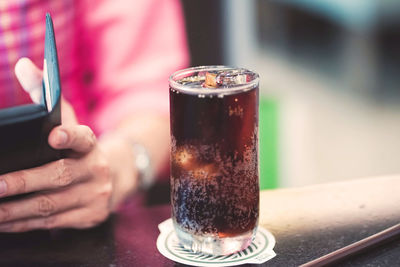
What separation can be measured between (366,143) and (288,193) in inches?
135

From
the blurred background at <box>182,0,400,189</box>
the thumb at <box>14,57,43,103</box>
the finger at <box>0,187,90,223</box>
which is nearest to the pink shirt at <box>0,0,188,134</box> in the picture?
the thumb at <box>14,57,43,103</box>

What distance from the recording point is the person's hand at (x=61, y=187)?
1271mm

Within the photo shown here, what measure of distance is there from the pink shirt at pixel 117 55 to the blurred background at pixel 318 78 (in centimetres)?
128

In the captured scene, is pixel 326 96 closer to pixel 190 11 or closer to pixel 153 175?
pixel 190 11

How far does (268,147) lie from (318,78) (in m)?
1.63

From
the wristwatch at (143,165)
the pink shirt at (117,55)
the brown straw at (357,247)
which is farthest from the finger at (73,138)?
the pink shirt at (117,55)

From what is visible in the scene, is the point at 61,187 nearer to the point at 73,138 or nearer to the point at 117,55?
the point at 73,138

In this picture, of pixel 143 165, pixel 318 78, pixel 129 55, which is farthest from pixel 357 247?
pixel 318 78

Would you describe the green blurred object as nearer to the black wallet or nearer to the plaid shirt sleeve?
the plaid shirt sleeve

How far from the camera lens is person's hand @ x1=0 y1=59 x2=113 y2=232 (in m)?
1.27

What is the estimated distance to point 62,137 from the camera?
121 centimetres

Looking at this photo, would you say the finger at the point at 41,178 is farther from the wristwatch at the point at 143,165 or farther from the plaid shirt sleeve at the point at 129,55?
the plaid shirt sleeve at the point at 129,55

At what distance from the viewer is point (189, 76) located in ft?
4.09

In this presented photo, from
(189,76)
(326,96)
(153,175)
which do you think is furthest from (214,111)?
(326,96)
